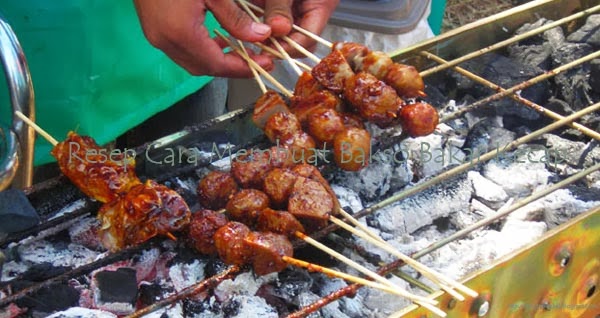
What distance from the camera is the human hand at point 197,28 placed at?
3037 millimetres

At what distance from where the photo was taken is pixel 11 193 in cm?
251

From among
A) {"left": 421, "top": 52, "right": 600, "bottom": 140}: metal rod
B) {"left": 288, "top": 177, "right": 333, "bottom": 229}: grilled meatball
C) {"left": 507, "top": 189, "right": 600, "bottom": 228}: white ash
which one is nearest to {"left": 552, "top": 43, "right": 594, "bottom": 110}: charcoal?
{"left": 421, "top": 52, "right": 600, "bottom": 140}: metal rod

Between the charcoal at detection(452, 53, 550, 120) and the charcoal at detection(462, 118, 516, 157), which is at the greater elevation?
the charcoal at detection(452, 53, 550, 120)

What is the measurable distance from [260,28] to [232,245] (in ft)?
3.70

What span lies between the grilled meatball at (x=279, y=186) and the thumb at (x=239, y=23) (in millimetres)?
715

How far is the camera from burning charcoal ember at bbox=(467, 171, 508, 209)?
3.17 meters

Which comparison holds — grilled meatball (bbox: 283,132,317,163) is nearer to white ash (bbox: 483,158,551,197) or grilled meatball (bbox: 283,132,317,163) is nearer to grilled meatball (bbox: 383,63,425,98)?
grilled meatball (bbox: 383,63,425,98)

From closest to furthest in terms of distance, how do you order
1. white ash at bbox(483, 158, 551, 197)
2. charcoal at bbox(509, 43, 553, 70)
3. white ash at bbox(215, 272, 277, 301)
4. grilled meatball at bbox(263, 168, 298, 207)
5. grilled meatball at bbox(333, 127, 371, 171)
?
1. white ash at bbox(215, 272, 277, 301)
2. grilled meatball at bbox(263, 168, 298, 207)
3. grilled meatball at bbox(333, 127, 371, 171)
4. white ash at bbox(483, 158, 551, 197)
5. charcoal at bbox(509, 43, 553, 70)

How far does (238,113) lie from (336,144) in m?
0.55

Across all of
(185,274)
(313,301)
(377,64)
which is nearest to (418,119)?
(377,64)

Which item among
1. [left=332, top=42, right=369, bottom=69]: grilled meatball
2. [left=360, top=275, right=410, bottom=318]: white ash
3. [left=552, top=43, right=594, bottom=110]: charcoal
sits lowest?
[left=360, top=275, right=410, bottom=318]: white ash

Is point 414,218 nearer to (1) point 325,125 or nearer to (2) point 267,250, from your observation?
(1) point 325,125

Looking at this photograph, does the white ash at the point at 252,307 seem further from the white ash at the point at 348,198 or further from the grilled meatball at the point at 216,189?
the white ash at the point at 348,198

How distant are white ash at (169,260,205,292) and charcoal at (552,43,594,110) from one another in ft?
8.08
